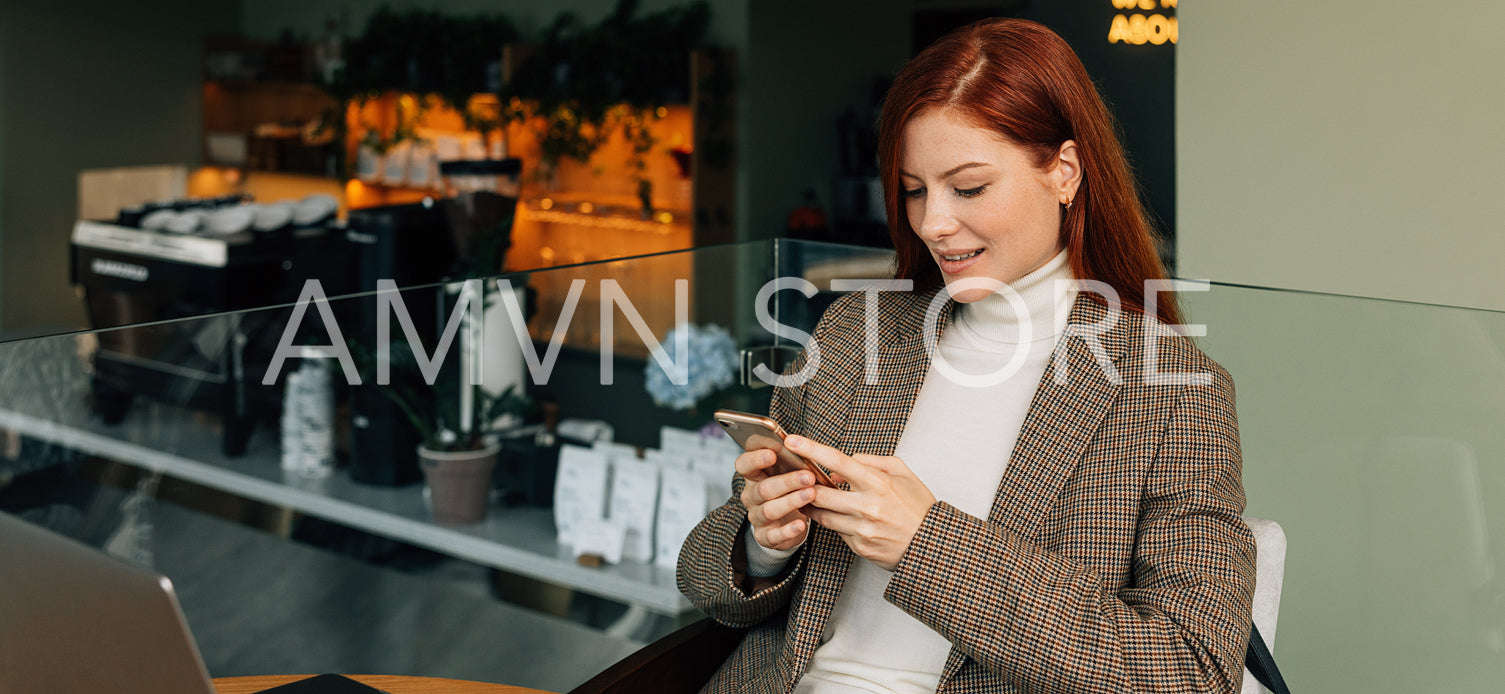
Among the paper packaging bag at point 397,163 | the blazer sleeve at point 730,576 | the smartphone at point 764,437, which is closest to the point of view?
the smartphone at point 764,437

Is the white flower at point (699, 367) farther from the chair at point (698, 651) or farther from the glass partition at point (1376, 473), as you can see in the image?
the glass partition at point (1376, 473)

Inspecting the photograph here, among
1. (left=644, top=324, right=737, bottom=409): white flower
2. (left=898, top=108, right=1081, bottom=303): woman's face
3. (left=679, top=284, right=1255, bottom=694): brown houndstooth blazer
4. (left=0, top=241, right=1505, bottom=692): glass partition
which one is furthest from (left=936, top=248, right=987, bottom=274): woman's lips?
(left=644, top=324, right=737, bottom=409): white flower

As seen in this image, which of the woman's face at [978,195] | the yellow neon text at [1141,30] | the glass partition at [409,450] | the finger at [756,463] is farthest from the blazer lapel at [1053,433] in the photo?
the yellow neon text at [1141,30]

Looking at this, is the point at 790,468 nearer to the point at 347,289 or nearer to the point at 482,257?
the point at 482,257

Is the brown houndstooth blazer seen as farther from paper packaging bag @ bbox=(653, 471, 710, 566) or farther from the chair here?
paper packaging bag @ bbox=(653, 471, 710, 566)

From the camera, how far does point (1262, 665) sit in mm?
1161

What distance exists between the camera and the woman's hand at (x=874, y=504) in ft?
3.38

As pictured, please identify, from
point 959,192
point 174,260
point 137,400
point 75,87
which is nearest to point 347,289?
point 174,260

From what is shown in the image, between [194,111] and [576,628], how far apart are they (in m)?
5.33

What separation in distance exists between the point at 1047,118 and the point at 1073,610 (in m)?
0.47

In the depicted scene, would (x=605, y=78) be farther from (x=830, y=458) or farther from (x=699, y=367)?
(x=830, y=458)

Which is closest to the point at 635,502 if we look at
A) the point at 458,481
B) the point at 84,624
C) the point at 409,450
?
the point at 458,481

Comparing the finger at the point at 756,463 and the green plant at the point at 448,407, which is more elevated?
the finger at the point at 756,463

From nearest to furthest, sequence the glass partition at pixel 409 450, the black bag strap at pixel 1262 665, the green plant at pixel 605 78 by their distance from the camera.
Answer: the black bag strap at pixel 1262 665
the glass partition at pixel 409 450
the green plant at pixel 605 78
